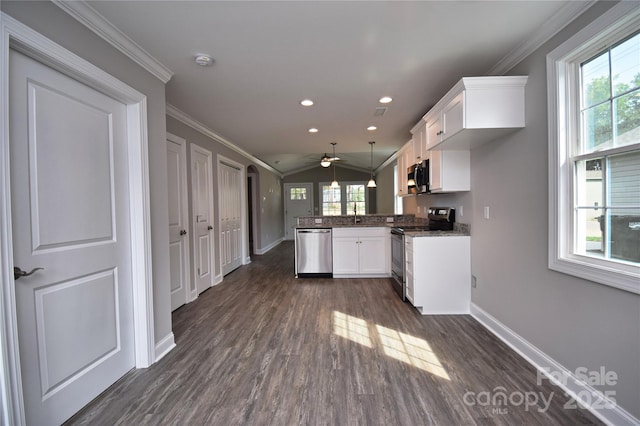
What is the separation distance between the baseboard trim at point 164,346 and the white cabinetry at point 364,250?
277 centimetres

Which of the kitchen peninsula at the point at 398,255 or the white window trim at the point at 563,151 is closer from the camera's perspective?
the white window trim at the point at 563,151

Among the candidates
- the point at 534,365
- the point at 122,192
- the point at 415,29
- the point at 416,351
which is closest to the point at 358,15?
the point at 415,29

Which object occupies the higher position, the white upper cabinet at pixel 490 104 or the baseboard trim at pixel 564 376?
the white upper cabinet at pixel 490 104

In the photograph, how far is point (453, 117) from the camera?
236 cm

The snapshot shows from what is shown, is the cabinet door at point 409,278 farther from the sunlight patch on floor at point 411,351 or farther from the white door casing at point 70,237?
the white door casing at point 70,237

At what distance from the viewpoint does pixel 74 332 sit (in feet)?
5.27

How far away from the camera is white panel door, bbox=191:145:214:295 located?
3760mm

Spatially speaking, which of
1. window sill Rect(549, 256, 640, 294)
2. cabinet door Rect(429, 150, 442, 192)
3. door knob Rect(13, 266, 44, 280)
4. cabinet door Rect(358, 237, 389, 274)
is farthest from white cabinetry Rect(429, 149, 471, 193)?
door knob Rect(13, 266, 44, 280)

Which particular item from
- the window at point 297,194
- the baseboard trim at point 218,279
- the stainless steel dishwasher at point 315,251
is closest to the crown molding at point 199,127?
the stainless steel dishwasher at point 315,251

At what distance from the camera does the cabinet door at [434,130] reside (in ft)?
8.74

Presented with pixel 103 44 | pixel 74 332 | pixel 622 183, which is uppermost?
pixel 103 44

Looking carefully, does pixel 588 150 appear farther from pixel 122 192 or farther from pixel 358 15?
pixel 122 192

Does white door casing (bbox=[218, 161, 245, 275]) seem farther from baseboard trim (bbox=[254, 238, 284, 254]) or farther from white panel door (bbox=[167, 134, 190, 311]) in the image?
baseboard trim (bbox=[254, 238, 284, 254])

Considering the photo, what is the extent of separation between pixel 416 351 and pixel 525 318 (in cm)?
87
